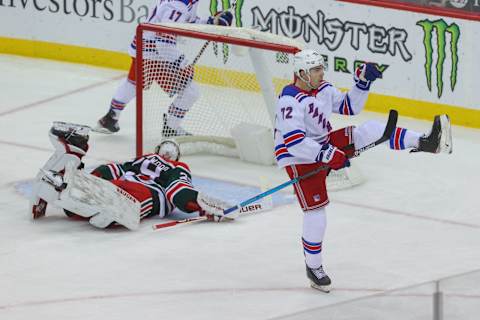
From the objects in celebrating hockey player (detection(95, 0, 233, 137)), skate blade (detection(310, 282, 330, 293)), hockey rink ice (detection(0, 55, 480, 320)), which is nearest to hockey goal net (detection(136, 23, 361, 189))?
celebrating hockey player (detection(95, 0, 233, 137))

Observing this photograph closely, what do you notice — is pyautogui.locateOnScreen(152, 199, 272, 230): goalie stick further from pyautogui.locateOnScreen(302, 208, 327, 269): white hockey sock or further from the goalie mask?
pyautogui.locateOnScreen(302, 208, 327, 269): white hockey sock

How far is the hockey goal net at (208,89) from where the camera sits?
9086 mm

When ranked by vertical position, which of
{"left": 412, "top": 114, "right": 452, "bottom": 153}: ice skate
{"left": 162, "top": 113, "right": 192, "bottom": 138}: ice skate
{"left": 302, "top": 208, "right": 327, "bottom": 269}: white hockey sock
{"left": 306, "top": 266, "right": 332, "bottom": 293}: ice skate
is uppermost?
{"left": 412, "top": 114, "right": 452, "bottom": 153}: ice skate

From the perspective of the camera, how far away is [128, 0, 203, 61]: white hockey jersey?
924 centimetres

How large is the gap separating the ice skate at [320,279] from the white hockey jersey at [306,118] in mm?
499

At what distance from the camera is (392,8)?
10.1 metres

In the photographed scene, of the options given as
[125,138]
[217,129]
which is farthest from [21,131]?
[217,129]

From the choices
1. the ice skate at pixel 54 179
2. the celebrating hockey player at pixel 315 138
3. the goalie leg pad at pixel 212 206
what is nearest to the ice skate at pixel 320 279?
the celebrating hockey player at pixel 315 138

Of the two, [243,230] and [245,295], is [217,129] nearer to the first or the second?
[243,230]

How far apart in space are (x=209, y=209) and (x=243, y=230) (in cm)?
21

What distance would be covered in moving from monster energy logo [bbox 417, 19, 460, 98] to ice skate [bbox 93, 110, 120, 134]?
6.86 feet

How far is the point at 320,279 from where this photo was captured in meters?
6.85

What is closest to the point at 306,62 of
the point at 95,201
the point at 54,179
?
the point at 95,201

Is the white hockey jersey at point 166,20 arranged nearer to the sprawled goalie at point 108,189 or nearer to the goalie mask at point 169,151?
the goalie mask at point 169,151
